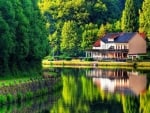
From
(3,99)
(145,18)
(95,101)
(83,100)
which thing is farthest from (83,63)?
(3,99)

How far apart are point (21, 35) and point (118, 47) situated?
214 ft

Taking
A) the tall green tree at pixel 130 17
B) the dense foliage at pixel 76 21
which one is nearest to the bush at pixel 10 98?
the dense foliage at pixel 76 21

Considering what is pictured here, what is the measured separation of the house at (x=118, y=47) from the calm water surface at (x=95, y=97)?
134ft

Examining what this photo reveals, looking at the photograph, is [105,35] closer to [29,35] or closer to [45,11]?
[45,11]

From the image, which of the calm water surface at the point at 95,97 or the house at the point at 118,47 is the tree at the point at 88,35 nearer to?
the house at the point at 118,47

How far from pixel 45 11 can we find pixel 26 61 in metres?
77.4

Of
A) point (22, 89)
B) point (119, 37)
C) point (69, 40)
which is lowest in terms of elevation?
point (22, 89)

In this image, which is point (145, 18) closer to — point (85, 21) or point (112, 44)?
point (112, 44)

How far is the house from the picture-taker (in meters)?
124

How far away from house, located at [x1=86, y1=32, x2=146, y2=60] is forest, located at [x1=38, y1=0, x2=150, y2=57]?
119 inches

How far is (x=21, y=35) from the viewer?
65812mm

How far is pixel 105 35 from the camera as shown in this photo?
133750 millimetres

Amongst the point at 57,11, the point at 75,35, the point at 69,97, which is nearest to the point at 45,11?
the point at 57,11

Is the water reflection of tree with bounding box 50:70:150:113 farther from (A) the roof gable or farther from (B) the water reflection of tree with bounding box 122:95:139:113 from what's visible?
(A) the roof gable
